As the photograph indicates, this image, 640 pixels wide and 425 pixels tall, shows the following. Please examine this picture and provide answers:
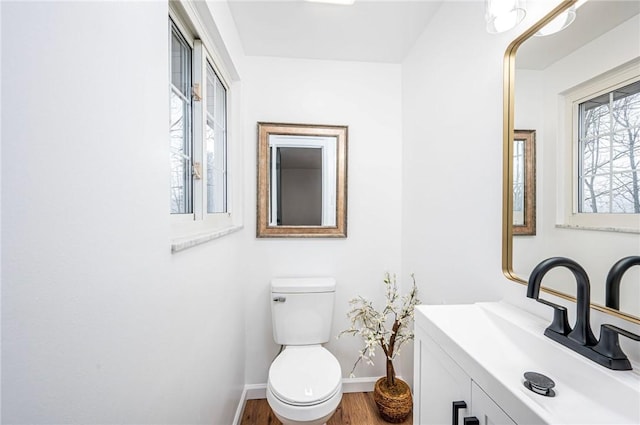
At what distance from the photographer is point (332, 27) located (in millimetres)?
1640

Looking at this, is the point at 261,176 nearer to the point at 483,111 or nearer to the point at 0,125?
the point at 483,111

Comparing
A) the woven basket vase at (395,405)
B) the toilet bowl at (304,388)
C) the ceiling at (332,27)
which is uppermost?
the ceiling at (332,27)

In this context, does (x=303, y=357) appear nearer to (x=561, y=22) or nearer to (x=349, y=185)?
(x=349, y=185)

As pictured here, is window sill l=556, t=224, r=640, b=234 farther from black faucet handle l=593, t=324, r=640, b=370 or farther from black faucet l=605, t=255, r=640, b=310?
black faucet handle l=593, t=324, r=640, b=370

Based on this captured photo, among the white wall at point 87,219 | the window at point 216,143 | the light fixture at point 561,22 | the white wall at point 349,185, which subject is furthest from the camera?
the white wall at point 349,185

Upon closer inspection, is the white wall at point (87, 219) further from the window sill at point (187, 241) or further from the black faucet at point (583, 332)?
the black faucet at point (583, 332)

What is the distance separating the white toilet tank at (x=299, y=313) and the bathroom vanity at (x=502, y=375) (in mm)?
882

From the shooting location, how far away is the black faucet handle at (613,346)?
624 mm

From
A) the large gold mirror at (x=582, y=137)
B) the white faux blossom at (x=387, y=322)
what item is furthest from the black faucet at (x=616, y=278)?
the white faux blossom at (x=387, y=322)

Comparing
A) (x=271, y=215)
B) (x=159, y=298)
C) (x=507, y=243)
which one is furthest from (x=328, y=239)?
(x=159, y=298)

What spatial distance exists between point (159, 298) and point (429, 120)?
1.59 meters

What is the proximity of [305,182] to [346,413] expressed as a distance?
1536 millimetres

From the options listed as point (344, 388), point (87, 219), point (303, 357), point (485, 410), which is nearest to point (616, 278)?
point (485, 410)

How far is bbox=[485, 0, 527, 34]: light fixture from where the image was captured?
0.92 meters
